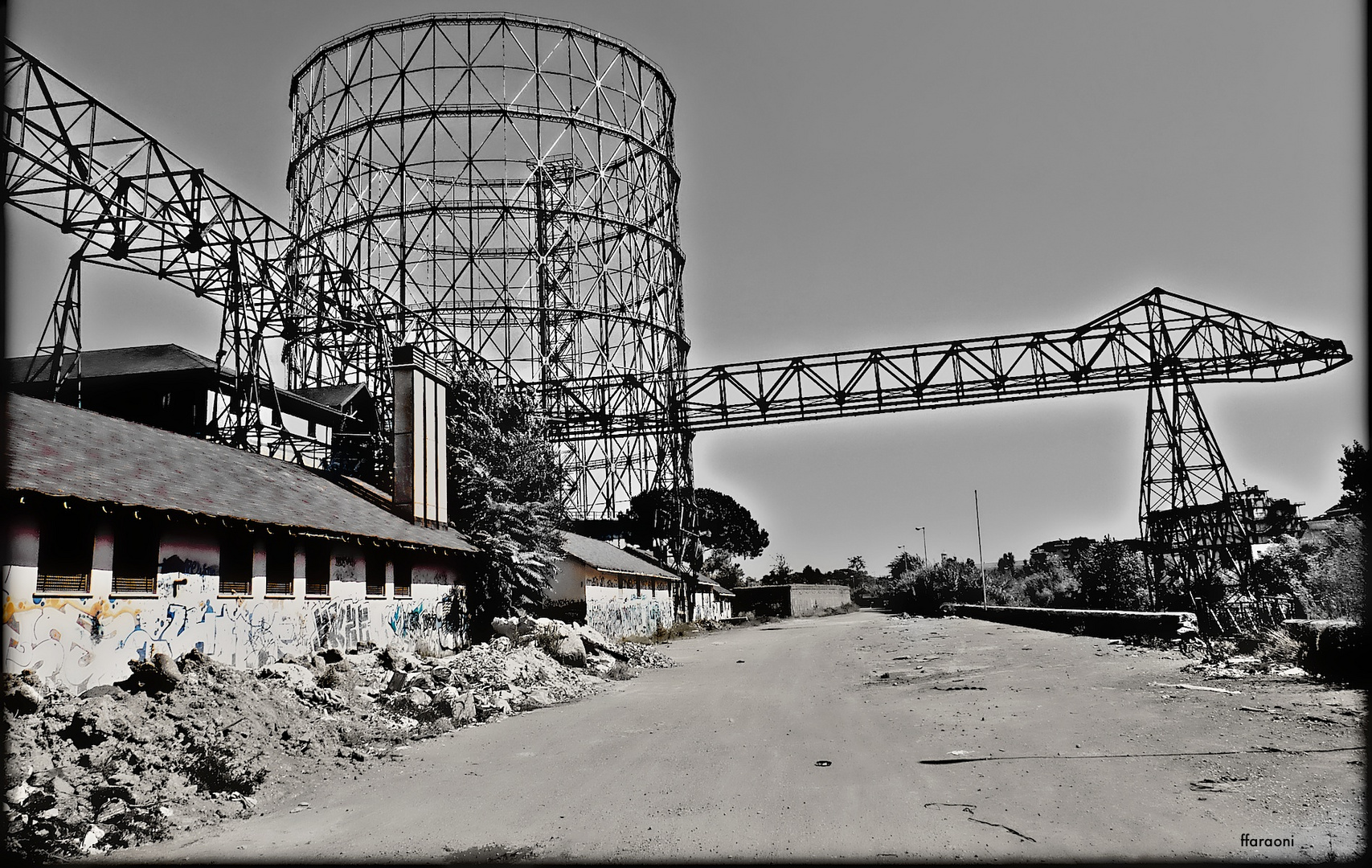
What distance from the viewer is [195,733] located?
9.69 m

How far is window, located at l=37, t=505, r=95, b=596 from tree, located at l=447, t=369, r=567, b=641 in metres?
11.4

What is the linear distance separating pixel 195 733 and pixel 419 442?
1252cm

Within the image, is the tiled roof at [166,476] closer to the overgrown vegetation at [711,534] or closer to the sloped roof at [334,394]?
the sloped roof at [334,394]

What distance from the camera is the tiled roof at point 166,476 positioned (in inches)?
446

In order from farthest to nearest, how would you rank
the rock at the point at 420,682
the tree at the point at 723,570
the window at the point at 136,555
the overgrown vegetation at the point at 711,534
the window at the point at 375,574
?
the tree at the point at 723,570 → the overgrown vegetation at the point at 711,534 → the window at the point at 375,574 → the rock at the point at 420,682 → the window at the point at 136,555

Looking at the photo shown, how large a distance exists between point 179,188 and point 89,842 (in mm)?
15232

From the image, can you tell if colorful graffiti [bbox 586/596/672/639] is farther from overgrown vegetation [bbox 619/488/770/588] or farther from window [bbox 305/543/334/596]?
window [bbox 305/543/334/596]

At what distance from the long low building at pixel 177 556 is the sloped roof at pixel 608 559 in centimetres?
986

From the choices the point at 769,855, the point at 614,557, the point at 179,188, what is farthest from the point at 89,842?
the point at 614,557

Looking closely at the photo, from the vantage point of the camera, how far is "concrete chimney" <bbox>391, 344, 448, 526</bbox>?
2133cm

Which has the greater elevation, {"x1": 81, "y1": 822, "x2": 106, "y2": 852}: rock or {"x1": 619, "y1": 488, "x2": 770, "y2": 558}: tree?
{"x1": 619, "y1": 488, "x2": 770, "y2": 558}: tree

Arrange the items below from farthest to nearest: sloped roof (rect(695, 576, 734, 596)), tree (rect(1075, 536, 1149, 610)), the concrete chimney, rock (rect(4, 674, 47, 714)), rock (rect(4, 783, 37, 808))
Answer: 1. sloped roof (rect(695, 576, 734, 596))
2. tree (rect(1075, 536, 1149, 610))
3. the concrete chimney
4. rock (rect(4, 674, 47, 714))
5. rock (rect(4, 783, 37, 808))

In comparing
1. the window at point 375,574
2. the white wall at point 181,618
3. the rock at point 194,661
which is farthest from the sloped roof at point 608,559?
the rock at point 194,661

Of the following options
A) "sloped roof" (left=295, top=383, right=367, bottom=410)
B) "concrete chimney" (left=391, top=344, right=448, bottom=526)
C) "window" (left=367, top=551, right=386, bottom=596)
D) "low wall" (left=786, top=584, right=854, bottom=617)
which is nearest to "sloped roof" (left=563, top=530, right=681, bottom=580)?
"concrete chimney" (left=391, top=344, right=448, bottom=526)
